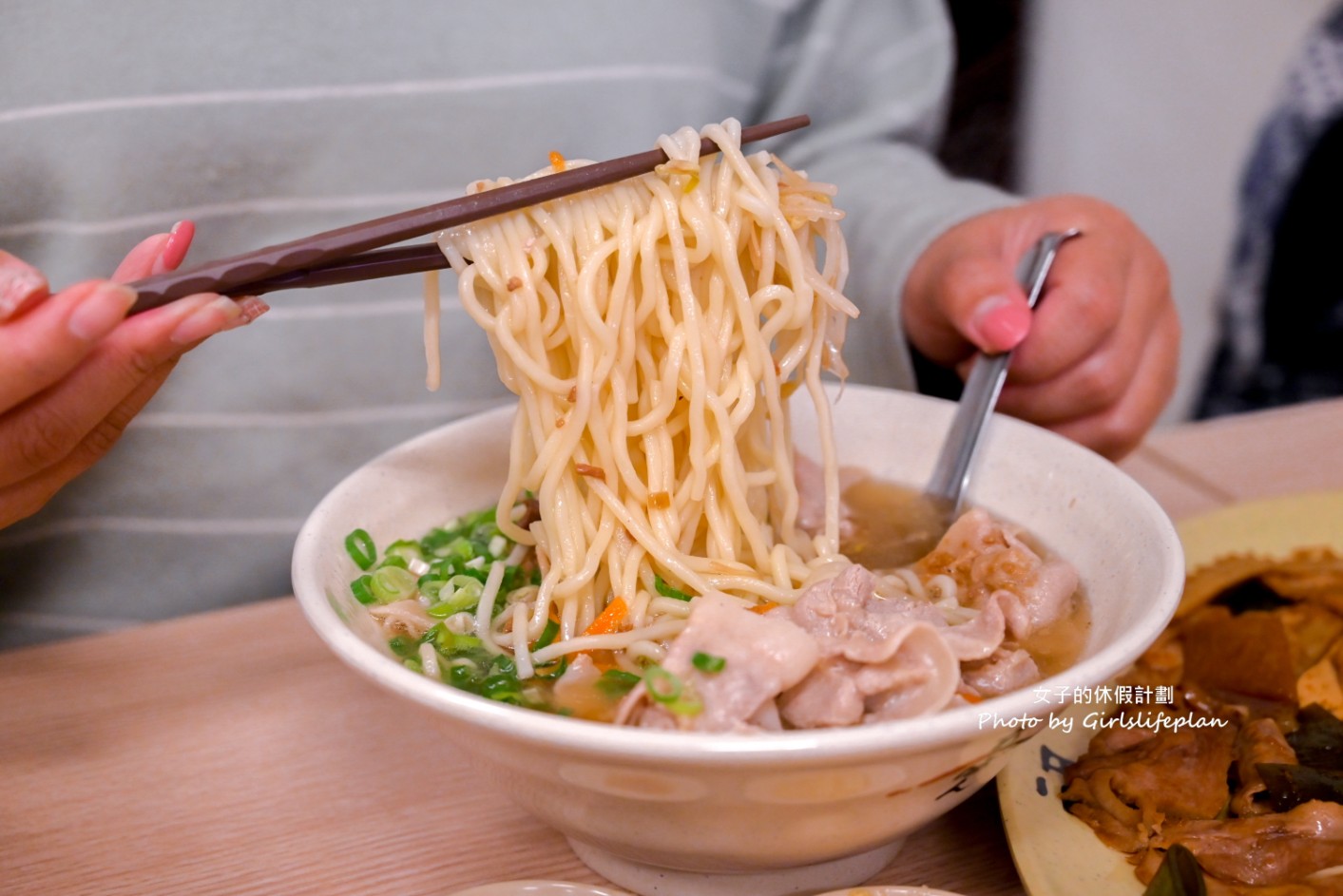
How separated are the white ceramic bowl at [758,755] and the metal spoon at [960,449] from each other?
23cm

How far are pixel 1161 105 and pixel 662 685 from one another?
4.76 m

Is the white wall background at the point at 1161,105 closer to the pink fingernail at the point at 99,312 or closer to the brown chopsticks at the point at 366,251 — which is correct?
Answer: the brown chopsticks at the point at 366,251

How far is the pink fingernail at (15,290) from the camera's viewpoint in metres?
1.14

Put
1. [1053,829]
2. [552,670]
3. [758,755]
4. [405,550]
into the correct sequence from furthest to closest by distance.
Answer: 1. [405,550]
2. [552,670]
3. [1053,829]
4. [758,755]

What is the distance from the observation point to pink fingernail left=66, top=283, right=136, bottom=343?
1.12 m

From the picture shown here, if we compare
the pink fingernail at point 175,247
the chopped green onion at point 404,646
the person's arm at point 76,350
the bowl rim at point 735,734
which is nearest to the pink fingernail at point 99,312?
the person's arm at point 76,350

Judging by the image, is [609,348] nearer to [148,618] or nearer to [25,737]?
[25,737]

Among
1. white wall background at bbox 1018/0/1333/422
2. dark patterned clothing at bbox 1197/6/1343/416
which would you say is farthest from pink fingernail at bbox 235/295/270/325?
dark patterned clothing at bbox 1197/6/1343/416

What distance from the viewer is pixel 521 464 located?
1.56 m

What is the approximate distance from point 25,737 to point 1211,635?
6.66 ft

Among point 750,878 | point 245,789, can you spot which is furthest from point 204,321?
point 750,878

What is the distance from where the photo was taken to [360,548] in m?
1.51

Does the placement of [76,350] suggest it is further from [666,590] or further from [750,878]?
[750,878]

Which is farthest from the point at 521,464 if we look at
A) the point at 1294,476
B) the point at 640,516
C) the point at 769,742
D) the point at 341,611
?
the point at 1294,476
